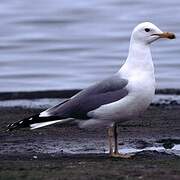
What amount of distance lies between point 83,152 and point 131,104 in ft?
2.41

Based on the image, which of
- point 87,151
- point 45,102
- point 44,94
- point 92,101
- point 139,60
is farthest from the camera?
point 44,94

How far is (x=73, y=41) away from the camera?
19.9m

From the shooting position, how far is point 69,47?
19.2 meters

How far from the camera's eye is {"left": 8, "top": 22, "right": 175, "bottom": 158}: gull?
8.38m

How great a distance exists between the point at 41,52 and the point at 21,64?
59.5 inches

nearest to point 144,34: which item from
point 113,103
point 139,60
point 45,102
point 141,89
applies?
point 139,60

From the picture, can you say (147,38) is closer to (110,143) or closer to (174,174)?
(110,143)

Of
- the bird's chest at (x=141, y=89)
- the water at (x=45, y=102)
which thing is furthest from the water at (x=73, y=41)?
the bird's chest at (x=141, y=89)

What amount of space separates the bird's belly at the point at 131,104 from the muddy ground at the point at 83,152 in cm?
39

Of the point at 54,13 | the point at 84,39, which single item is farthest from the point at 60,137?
the point at 54,13

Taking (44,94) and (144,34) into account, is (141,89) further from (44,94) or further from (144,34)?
(44,94)

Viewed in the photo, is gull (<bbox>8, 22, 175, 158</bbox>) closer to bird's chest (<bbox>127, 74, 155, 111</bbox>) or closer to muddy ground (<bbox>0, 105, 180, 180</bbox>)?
bird's chest (<bbox>127, 74, 155, 111</bbox>)

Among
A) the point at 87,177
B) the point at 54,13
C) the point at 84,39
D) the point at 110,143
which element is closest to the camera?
the point at 87,177

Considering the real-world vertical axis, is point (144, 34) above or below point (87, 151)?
above
